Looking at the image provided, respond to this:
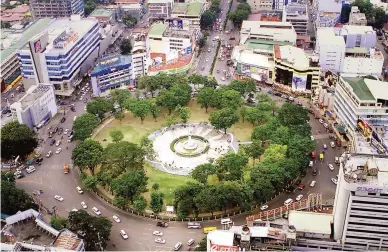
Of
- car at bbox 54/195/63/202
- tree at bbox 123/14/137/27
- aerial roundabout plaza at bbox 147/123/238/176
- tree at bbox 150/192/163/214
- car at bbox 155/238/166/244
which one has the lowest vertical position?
car at bbox 155/238/166/244

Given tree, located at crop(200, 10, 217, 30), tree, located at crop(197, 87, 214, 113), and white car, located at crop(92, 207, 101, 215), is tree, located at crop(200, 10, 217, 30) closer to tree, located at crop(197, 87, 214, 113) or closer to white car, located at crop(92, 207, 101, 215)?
tree, located at crop(197, 87, 214, 113)

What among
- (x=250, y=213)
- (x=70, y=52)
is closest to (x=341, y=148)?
(x=250, y=213)

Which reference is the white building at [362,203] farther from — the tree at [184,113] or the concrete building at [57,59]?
the concrete building at [57,59]

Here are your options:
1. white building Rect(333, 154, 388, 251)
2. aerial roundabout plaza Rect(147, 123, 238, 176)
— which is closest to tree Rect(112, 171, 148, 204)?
aerial roundabout plaza Rect(147, 123, 238, 176)

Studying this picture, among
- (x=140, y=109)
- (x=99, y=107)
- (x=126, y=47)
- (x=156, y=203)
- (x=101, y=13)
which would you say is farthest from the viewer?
(x=101, y=13)

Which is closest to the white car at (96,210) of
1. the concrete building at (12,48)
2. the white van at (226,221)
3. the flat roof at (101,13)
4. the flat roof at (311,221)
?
the white van at (226,221)

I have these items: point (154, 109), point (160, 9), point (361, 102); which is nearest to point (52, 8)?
point (160, 9)

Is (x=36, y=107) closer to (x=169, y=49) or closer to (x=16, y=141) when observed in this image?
(x=16, y=141)
